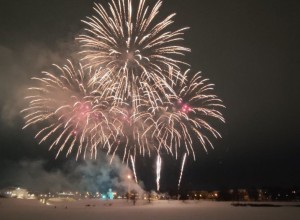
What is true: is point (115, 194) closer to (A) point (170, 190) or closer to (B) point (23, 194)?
(A) point (170, 190)

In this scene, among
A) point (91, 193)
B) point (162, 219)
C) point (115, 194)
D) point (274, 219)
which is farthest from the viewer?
point (91, 193)

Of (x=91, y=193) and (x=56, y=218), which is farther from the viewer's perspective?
(x=91, y=193)

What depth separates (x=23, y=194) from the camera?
459ft

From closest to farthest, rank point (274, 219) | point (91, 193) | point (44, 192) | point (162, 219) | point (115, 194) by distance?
point (162, 219) → point (274, 219) → point (115, 194) → point (91, 193) → point (44, 192)

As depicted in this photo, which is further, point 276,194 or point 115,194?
point 276,194

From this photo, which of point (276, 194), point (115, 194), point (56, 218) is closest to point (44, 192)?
point (115, 194)

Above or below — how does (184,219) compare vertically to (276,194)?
below

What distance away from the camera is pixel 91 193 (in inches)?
5177

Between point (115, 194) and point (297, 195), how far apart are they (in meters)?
70.7

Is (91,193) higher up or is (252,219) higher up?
(91,193)

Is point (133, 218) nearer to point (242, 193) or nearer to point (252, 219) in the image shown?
point (252, 219)

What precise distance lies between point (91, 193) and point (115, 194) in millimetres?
14867

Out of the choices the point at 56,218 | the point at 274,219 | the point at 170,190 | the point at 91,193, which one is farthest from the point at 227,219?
the point at 170,190

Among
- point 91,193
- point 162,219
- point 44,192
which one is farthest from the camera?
point 44,192
